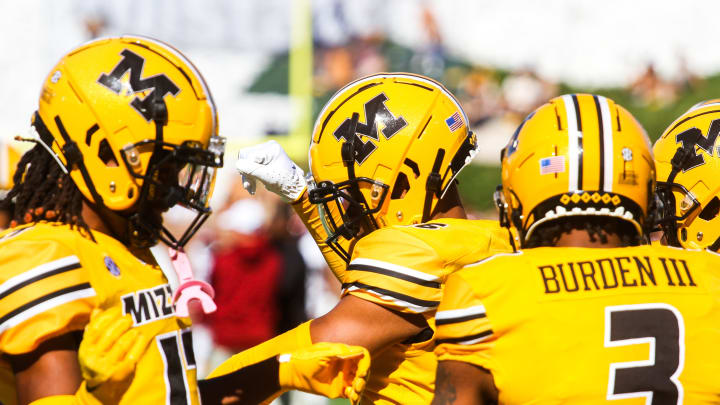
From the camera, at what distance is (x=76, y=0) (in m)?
14.0

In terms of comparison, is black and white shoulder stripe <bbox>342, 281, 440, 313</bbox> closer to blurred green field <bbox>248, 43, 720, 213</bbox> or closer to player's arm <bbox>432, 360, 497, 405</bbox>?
player's arm <bbox>432, 360, 497, 405</bbox>

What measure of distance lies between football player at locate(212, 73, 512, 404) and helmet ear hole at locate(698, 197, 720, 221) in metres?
0.97

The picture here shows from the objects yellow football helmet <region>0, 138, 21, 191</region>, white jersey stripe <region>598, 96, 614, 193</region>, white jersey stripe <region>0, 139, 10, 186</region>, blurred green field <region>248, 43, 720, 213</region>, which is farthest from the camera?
blurred green field <region>248, 43, 720, 213</region>

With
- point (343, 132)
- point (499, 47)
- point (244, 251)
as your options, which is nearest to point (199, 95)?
point (343, 132)

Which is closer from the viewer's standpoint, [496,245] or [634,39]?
[496,245]

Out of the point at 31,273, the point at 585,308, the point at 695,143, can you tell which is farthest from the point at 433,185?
the point at 31,273

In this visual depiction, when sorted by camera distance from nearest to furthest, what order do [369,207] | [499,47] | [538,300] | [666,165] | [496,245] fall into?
[538,300] → [496,245] → [369,207] → [666,165] → [499,47]

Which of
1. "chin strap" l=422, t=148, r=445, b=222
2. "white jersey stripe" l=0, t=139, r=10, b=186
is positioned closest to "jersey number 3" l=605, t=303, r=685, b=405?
"chin strap" l=422, t=148, r=445, b=222

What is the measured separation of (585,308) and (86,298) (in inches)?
51.8

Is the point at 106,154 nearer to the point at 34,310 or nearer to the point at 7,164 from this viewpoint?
the point at 34,310

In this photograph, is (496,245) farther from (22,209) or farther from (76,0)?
(76,0)

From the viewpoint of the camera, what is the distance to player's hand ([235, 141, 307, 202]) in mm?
3529

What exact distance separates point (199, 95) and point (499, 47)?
15.2 m

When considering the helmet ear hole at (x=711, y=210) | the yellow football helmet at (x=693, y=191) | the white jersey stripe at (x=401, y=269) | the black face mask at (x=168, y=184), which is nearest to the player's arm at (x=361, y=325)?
the white jersey stripe at (x=401, y=269)
